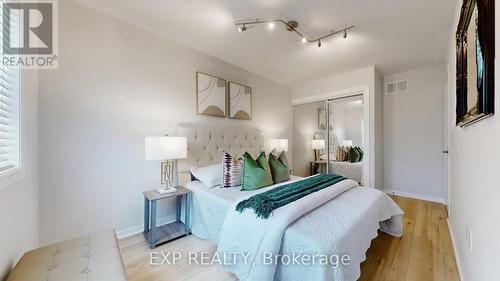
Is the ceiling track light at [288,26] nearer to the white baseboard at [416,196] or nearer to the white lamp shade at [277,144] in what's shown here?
the white lamp shade at [277,144]

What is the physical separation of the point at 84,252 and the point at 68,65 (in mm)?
1735

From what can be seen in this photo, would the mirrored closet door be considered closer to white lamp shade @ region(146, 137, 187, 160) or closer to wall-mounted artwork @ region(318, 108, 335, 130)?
wall-mounted artwork @ region(318, 108, 335, 130)

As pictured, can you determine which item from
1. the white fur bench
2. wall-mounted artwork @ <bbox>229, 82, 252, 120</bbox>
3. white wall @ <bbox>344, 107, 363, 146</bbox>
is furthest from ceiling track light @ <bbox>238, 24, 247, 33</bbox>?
white wall @ <bbox>344, 107, 363, 146</bbox>

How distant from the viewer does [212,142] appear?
3.14 meters

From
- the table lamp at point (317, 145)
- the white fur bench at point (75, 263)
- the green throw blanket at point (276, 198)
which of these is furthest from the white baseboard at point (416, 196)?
the white fur bench at point (75, 263)

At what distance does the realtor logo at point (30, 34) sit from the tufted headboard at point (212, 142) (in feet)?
4.63

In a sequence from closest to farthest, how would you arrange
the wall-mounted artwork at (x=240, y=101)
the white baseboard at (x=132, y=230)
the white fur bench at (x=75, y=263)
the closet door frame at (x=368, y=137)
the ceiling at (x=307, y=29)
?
1. the white fur bench at (x=75, y=263)
2. the ceiling at (x=307, y=29)
3. the white baseboard at (x=132, y=230)
4. the wall-mounted artwork at (x=240, y=101)
5. the closet door frame at (x=368, y=137)

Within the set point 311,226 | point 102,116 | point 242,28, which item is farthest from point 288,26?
point 102,116

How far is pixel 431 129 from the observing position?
12.0 feet

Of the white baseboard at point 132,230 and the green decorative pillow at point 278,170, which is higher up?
the green decorative pillow at point 278,170

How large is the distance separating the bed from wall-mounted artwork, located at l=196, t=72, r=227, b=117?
41 centimetres

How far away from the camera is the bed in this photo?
1297 mm

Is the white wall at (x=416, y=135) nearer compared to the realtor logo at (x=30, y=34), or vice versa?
the realtor logo at (x=30, y=34)

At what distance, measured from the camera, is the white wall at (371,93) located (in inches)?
142
